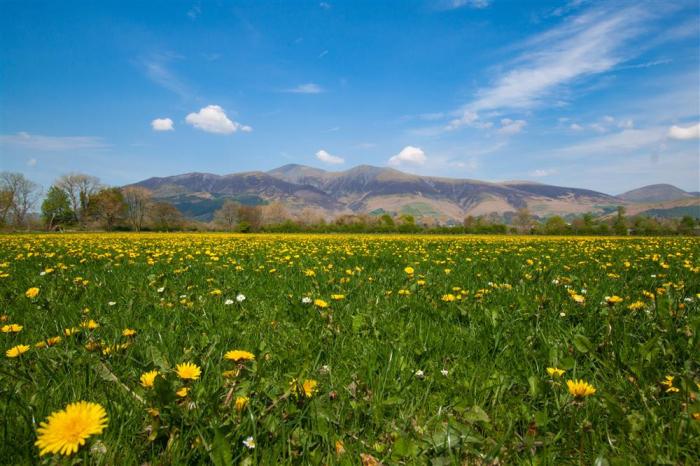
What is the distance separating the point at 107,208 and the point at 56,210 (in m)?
11.8

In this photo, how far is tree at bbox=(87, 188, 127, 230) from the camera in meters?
84.9

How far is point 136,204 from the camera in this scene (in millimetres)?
96000

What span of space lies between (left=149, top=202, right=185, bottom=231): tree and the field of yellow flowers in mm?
101219

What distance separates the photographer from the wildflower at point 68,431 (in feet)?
3.71

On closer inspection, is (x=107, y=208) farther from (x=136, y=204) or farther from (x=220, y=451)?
(x=220, y=451)

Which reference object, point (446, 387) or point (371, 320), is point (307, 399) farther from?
point (371, 320)

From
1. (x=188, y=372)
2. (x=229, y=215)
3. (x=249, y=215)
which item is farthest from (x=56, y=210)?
(x=188, y=372)

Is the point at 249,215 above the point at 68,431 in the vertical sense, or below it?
above

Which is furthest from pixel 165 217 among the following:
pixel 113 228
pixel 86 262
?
pixel 86 262

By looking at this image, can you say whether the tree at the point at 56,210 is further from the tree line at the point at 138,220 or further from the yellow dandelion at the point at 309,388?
the yellow dandelion at the point at 309,388

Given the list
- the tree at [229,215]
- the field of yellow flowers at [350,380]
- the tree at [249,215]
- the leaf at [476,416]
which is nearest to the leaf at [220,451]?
the field of yellow flowers at [350,380]

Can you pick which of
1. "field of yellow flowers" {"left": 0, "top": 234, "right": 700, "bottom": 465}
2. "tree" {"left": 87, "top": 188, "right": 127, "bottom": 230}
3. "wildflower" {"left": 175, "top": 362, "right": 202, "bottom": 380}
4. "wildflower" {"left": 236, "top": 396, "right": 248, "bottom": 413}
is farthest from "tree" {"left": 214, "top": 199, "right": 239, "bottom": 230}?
"wildflower" {"left": 236, "top": 396, "right": 248, "bottom": 413}

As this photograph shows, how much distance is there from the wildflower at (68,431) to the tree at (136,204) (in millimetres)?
105656

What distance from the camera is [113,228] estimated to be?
87.1 metres
